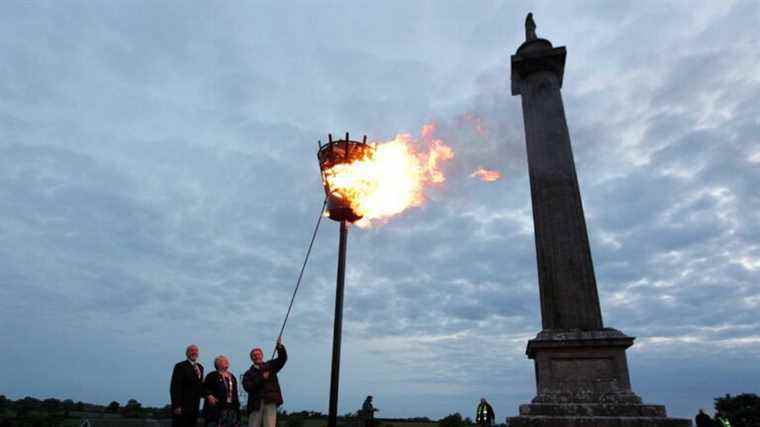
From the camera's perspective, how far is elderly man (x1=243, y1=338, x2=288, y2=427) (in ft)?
21.3

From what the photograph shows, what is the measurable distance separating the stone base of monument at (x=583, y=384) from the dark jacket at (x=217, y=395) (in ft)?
15.0

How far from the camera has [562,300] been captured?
29.0ft

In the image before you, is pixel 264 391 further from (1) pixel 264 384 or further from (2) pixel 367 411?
(2) pixel 367 411

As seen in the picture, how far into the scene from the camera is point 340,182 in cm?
555

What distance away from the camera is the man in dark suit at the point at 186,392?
648cm

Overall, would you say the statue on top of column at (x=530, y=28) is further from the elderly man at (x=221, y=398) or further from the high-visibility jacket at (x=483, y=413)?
the high-visibility jacket at (x=483, y=413)

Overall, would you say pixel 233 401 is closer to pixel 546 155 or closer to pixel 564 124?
pixel 546 155

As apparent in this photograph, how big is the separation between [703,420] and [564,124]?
441 inches

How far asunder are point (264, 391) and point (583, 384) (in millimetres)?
5572

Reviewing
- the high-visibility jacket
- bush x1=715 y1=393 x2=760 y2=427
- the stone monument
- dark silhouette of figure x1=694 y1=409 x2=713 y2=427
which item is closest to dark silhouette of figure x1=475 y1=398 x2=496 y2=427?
the high-visibility jacket

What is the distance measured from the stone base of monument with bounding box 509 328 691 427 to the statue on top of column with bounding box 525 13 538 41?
8027 millimetres

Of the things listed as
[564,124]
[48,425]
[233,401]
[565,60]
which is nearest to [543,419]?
[233,401]

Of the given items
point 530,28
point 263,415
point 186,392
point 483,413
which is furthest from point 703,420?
Result: point 186,392

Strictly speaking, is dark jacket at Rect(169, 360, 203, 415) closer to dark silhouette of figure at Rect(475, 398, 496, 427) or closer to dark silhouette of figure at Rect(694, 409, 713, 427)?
dark silhouette of figure at Rect(475, 398, 496, 427)
